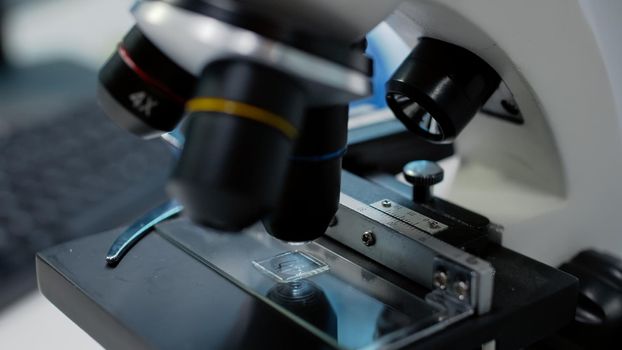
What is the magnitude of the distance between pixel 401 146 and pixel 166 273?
1.16ft

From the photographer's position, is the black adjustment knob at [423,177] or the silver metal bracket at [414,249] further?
the black adjustment knob at [423,177]

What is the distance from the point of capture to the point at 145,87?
0.50 metres

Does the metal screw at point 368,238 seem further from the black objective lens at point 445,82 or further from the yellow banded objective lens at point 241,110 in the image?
the yellow banded objective lens at point 241,110

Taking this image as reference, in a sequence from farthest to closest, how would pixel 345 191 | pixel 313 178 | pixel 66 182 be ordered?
pixel 66 182 → pixel 345 191 → pixel 313 178

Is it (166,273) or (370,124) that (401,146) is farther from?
(166,273)

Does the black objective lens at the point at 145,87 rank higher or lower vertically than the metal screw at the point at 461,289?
higher

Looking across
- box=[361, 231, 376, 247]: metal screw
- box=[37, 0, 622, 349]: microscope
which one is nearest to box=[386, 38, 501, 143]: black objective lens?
box=[37, 0, 622, 349]: microscope

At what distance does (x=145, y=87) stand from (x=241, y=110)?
0.09m

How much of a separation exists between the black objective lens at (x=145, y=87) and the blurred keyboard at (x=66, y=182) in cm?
67

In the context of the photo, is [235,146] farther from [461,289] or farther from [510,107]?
[510,107]

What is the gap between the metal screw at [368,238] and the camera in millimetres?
684

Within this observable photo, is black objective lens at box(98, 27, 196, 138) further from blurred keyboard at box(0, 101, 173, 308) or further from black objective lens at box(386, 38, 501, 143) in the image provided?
blurred keyboard at box(0, 101, 173, 308)

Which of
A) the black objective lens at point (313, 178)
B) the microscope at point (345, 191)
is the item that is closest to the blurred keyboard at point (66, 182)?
the microscope at point (345, 191)

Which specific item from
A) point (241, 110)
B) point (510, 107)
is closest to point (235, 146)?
point (241, 110)
